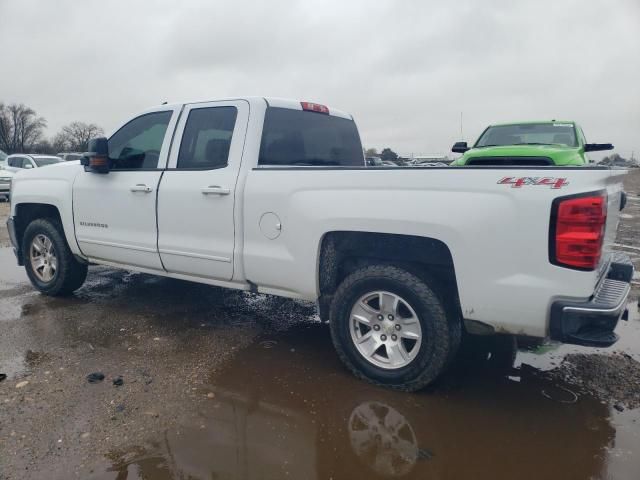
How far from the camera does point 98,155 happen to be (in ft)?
15.4

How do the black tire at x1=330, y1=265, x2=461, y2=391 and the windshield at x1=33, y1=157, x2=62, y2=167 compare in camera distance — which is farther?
the windshield at x1=33, y1=157, x2=62, y2=167

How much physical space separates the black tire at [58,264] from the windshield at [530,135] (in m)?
6.82

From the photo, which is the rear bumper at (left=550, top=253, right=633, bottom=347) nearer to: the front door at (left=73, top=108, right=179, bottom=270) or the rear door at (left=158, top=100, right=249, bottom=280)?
the rear door at (left=158, top=100, right=249, bottom=280)

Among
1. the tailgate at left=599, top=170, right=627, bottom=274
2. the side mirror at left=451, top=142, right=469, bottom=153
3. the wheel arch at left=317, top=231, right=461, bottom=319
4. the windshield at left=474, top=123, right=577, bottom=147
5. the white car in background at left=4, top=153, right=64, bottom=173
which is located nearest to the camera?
the tailgate at left=599, top=170, right=627, bottom=274

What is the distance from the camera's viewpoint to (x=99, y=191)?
4.83 metres

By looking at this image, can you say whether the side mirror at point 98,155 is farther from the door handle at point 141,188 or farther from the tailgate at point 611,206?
the tailgate at point 611,206

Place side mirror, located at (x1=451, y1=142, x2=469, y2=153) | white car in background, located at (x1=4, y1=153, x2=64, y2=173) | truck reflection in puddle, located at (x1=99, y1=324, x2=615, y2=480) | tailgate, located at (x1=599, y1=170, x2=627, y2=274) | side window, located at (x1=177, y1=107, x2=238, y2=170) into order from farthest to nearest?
1. white car in background, located at (x1=4, y1=153, x2=64, y2=173)
2. side mirror, located at (x1=451, y1=142, x2=469, y2=153)
3. side window, located at (x1=177, y1=107, x2=238, y2=170)
4. tailgate, located at (x1=599, y1=170, x2=627, y2=274)
5. truck reflection in puddle, located at (x1=99, y1=324, x2=615, y2=480)

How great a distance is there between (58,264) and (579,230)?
4.99m

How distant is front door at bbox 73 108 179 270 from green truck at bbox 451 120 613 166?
4181mm

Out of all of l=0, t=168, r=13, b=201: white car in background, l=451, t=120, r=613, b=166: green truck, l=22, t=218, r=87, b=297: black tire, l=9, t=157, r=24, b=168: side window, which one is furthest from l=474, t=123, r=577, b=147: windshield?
l=9, t=157, r=24, b=168: side window

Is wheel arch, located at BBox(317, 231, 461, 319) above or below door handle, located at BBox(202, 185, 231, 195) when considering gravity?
below

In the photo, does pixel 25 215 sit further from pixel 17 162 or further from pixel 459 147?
pixel 17 162

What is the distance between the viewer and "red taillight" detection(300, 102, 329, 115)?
4534 mm

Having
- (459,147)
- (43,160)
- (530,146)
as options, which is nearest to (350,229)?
(530,146)
